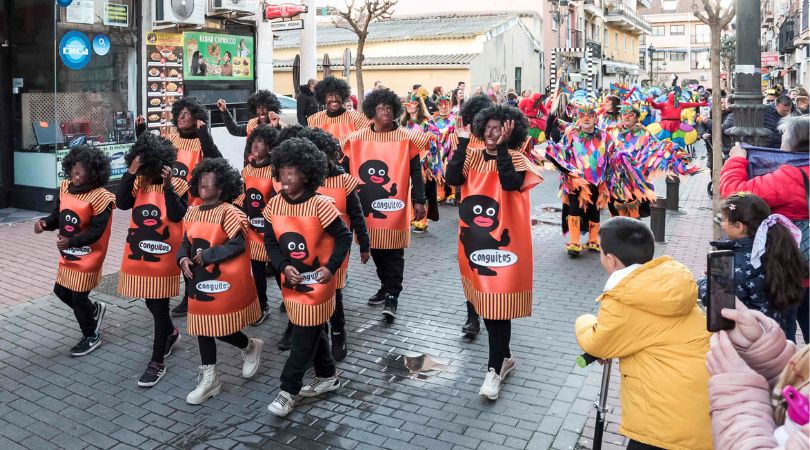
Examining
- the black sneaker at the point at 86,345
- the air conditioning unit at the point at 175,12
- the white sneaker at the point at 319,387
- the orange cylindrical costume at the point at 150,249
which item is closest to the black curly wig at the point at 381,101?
the orange cylindrical costume at the point at 150,249

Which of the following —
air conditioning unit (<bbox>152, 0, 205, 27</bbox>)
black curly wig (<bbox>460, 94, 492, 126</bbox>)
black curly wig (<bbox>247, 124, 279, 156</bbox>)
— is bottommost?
black curly wig (<bbox>247, 124, 279, 156</bbox>)

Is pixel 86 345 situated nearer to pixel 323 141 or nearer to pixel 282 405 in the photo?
pixel 282 405

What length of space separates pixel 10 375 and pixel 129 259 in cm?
116

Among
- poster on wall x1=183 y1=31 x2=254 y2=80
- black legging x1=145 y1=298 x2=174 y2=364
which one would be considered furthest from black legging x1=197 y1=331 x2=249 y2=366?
poster on wall x1=183 y1=31 x2=254 y2=80

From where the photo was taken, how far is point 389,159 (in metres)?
6.70

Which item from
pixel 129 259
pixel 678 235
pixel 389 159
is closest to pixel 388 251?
pixel 389 159

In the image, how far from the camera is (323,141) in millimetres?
5676

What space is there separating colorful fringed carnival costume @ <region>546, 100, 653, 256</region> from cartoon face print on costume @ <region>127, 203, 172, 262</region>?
487cm

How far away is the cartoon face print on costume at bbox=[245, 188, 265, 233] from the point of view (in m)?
6.39

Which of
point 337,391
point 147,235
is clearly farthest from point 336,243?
point 147,235

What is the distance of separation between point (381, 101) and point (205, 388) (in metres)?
2.88

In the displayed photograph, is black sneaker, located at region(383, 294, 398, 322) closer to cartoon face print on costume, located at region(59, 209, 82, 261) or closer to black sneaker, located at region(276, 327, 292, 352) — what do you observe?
black sneaker, located at region(276, 327, 292, 352)

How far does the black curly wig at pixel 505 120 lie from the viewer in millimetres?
5121

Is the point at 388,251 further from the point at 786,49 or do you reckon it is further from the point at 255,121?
the point at 786,49
